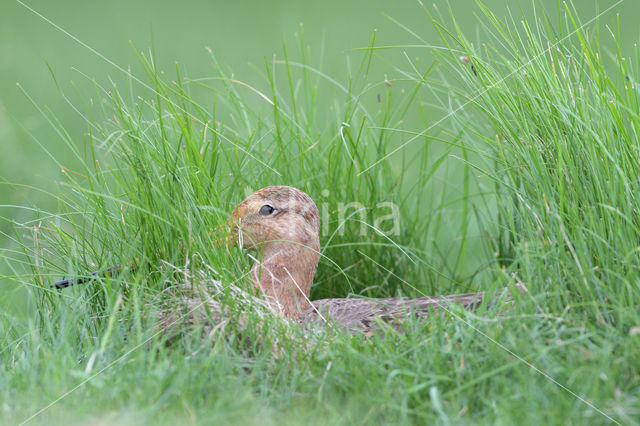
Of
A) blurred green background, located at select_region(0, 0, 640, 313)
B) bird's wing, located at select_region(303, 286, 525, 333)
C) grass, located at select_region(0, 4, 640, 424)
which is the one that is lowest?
bird's wing, located at select_region(303, 286, 525, 333)

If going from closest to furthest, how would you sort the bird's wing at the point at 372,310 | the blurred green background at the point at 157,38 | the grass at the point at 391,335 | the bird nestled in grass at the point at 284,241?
the grass at the point at 391,335, the bird's wing at the point at 372,310, the bird nestled in grass at the point at 284,241, the blurred green background at the point at 157,38

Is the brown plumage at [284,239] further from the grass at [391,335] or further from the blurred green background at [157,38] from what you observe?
the blurred green background at [157,38]

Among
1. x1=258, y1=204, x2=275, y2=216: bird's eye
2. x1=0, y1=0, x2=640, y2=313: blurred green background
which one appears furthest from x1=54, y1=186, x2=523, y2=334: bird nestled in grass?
x1=0, y1=0, x2=640, y2=313: blurred green background

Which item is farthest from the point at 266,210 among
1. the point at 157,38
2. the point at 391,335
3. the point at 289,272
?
the point at 157,38

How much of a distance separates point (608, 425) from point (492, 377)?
406 millimetres

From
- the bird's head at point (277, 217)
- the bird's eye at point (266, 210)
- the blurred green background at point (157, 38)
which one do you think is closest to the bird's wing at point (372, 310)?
the bird's head at point (277, 217)

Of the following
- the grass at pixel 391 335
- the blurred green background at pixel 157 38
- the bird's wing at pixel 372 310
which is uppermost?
the blurred green background at pixel 157 38

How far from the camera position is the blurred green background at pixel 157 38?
7.36 m

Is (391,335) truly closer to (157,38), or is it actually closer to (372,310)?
(372,310)

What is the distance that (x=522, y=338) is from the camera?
296cm

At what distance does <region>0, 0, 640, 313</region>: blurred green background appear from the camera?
7.36m

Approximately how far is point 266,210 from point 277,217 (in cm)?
7

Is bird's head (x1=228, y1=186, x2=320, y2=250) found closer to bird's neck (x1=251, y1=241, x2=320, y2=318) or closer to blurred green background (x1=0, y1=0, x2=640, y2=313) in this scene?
bird's neck (x1=251, y1=241, x2=320, y2=318)

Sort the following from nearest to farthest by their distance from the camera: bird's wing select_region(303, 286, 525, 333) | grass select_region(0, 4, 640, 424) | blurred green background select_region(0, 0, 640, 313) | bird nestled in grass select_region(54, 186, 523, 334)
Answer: grass select_region(0, 4, 640, 424), bird's wing select_region(303, 286, 525, 333), bird nestled in grass select_region(54, 186, 523, 334), blurred green background select_region(0, 0, 640, 313)
